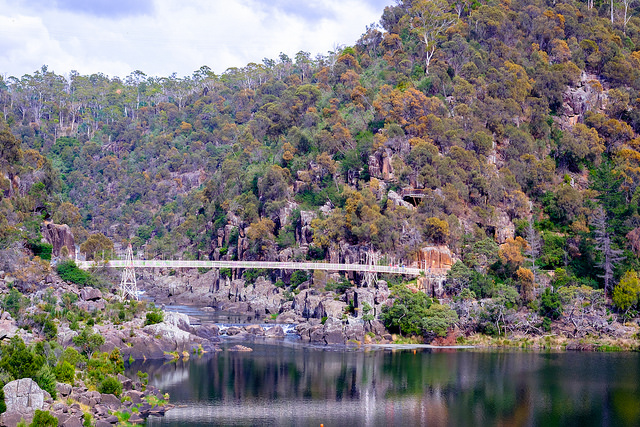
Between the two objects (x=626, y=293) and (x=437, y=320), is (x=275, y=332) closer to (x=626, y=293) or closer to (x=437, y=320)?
(x=437, y=320)

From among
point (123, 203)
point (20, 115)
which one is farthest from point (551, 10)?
point (20, 115)

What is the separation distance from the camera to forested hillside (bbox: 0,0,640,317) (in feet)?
242

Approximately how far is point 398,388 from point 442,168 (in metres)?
37.7

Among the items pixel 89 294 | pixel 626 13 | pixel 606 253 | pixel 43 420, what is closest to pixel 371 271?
pixel 606 253

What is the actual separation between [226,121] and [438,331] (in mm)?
92318

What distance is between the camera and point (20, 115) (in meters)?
155

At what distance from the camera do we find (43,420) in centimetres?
3250

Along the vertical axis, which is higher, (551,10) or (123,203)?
(551,10)

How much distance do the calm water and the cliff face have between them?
26744 millimetres

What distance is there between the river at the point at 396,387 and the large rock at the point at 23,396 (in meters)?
6.20

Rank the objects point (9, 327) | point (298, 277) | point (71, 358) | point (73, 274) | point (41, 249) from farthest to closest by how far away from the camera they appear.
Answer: point (298, 277) < point (41, 249) < point (73, 274) < point (9, 327) < point (71, 358)

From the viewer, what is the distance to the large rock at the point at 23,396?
33500 millimetres

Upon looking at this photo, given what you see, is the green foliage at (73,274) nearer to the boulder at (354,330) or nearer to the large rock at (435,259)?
the boulder at (354,330)

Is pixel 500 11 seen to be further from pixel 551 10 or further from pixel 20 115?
pixel 20 115
